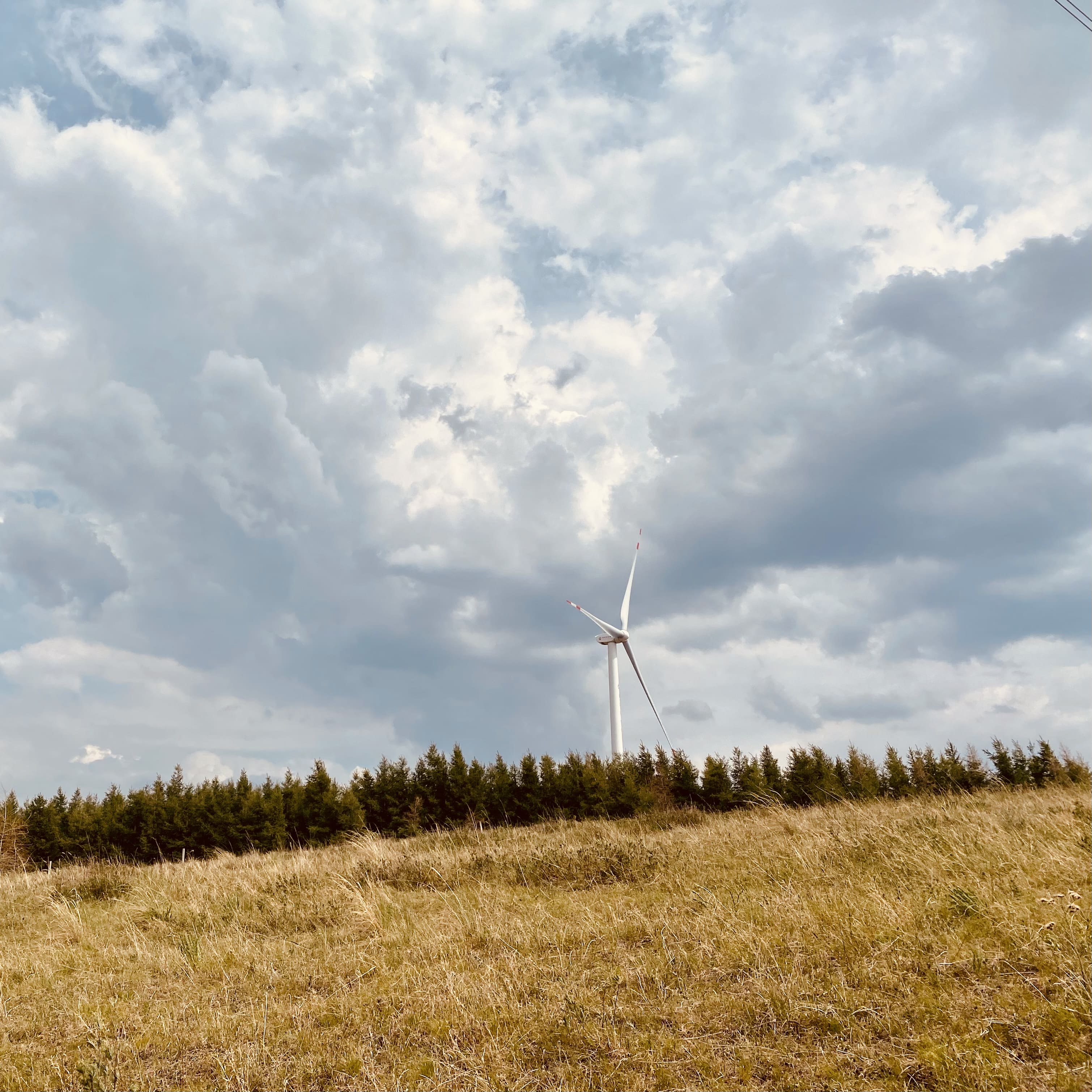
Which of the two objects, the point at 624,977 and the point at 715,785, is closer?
the point at 624,977

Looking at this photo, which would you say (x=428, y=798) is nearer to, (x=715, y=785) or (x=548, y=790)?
(x=548, y=790)

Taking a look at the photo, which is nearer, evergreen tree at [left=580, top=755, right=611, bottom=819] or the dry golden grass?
the dry golden grass

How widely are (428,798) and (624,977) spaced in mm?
36084

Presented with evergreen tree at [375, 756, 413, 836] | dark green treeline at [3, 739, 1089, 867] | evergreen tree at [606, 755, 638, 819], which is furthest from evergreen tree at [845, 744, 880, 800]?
evergreen tree at [375, 756, 413, 836]

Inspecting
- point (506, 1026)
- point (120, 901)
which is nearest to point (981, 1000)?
point (506, 1026)

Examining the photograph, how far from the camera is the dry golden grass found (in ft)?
17.7

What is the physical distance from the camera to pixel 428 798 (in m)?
40.8

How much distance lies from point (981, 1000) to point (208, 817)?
136 feet

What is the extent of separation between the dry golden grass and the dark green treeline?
26433mm

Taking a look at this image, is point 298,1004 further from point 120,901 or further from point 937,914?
point 120,901

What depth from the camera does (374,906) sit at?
11.6 metres

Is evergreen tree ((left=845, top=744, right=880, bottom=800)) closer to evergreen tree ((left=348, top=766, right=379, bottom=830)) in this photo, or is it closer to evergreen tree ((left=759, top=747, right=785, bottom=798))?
evergreen tree ((left=759, top=747, right=785, bottom=798))

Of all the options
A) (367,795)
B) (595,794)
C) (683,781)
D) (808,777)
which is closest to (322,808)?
(367,795)

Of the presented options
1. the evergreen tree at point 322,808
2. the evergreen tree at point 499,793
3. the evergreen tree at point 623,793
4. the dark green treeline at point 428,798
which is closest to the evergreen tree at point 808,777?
the dark green treeline at point 428,798
